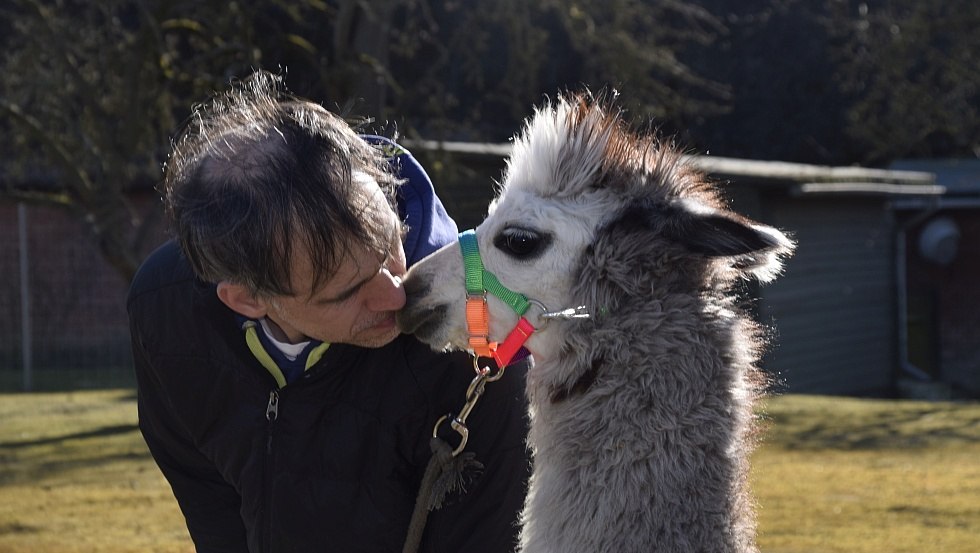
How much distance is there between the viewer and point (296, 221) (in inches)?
90.7

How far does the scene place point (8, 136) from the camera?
9.88 metres

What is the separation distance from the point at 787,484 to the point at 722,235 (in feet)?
14.7

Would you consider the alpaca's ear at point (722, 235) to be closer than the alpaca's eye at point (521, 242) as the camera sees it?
Yes

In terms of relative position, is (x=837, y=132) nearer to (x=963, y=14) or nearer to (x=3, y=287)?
(x=963, y=14)

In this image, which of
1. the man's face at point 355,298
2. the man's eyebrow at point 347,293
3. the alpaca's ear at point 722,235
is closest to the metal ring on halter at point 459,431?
the man's face at point 355,298

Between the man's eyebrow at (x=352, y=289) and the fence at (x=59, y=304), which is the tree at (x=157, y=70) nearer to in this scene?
the fence at (x=59, y=304)

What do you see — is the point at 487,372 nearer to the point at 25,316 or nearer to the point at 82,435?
the point at 82,435

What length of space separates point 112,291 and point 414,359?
1165 centimetres

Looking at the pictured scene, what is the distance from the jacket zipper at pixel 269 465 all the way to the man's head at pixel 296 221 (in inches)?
7.3

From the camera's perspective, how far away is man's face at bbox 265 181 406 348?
236cm

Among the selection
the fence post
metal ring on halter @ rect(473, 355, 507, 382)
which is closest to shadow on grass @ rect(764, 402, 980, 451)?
metal ring on halter @ rect(473, 355, 507, 382)

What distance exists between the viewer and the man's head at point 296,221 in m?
2.31

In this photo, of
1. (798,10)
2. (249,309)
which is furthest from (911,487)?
(798,10)

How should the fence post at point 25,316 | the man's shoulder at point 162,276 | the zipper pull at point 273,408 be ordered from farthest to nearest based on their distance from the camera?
the fence post at point 25,316
the man's shoulder at point 162,276
the zipper pull at point 273,408
